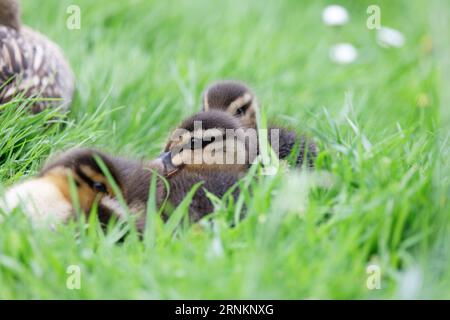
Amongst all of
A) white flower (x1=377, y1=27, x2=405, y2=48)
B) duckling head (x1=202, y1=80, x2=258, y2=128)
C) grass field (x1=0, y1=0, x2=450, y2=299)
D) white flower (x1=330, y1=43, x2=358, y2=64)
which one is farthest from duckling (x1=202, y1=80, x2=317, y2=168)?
white flower (x1=377, y1=27, x2=405, y2=48)

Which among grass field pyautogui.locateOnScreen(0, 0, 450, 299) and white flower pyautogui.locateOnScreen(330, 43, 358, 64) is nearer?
grass field pyautogui.locateOnScreen(0, 0, 450, 299)

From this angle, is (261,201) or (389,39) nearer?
(261,201)

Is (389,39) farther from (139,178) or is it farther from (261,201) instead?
(261,201)

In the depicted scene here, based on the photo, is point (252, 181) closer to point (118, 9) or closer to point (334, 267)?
point (334, 267)

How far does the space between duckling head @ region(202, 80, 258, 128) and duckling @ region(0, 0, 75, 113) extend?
30.0 inches

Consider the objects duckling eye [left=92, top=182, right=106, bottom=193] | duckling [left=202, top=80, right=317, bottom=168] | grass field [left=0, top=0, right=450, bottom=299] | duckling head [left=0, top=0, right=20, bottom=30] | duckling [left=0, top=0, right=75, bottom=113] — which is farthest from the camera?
duckling head [left=0, top=0, right=20, bottom=30]

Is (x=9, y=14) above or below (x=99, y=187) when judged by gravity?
above

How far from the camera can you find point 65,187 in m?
2.85

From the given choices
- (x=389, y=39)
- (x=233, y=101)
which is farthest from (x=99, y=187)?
(x=389, y=39)

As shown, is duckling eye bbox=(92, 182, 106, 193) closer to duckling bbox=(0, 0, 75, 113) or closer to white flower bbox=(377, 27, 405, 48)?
duckling bbox=(0, 0, 75, 113)

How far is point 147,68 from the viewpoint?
5.02 metres

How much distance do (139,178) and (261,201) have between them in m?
0.60

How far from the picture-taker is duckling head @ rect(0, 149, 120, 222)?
2771 millimetres

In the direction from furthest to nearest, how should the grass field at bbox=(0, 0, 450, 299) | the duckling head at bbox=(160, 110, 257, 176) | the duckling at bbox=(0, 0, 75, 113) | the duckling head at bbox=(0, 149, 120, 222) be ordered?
the duckling at bbox=(0, 0, 75, 113) < the duckling head at bbox=(160, 110, 257, 176) < the duckling head at bbox=(0, 149, 120, 222) < the grass field at bbox=(0, 0, 450, 299)
